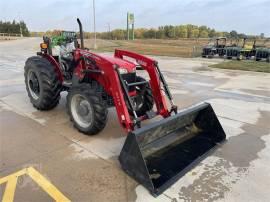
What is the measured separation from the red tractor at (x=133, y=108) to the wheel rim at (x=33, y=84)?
0.02 metres

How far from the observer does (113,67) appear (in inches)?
154

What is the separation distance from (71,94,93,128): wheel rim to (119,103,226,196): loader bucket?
48.4 inches

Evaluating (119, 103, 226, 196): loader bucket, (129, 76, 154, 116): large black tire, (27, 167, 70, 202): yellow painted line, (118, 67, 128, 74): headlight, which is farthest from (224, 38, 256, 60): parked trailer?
(27, 167, 70, 202): yellow painted line

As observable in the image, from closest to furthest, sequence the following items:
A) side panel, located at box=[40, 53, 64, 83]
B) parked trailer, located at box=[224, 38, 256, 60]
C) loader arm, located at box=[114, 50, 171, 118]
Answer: loader arm, located at box=[114, 50, 171, 118] → side panel, located at box=[40, 53, 64, 83] → parked trailer, located at box=[224, 38, 256, 60]

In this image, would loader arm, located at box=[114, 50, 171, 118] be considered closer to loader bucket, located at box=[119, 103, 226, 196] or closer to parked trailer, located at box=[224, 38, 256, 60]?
loader bucket, located at box=[119, 103, 226, 196]

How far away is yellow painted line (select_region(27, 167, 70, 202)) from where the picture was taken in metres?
2.88

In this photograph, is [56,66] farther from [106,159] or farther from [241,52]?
[241,52]

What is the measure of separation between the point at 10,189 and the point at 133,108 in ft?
6.17

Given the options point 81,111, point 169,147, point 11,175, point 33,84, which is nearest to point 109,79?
point 81,111

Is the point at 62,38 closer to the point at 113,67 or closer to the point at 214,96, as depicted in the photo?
the point at 113,67

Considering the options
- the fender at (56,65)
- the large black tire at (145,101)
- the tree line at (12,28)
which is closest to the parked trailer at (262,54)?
the large black tire at (145,101)

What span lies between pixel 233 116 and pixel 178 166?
9.35 ft

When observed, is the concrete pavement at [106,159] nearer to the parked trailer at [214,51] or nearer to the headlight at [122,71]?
the headlight at [122,71]

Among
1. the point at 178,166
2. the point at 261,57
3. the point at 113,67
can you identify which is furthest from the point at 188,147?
the point at 261,57
